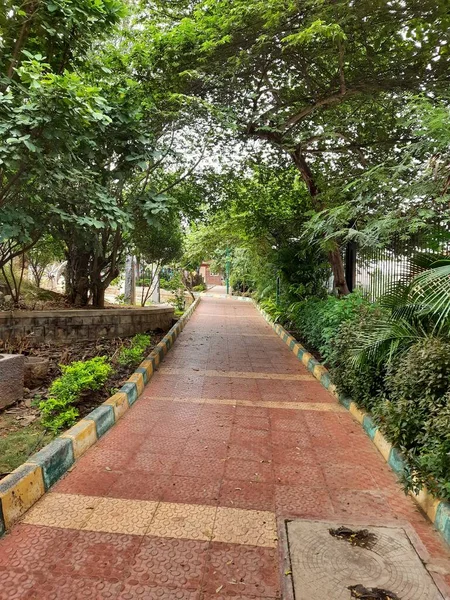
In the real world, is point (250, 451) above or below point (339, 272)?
below

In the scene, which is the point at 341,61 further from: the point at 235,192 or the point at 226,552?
the point at 226,552

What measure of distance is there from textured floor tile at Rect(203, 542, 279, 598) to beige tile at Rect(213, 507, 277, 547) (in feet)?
0.18

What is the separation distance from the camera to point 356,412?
4.36 m

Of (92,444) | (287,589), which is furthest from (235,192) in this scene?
(287,589)

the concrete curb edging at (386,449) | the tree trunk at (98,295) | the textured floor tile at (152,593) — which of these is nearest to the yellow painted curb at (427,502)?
the concrete curb edging at (386,449)

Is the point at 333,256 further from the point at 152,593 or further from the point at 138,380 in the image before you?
the point at 152,593

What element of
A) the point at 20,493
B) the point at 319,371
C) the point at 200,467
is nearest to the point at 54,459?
the point at 20,493

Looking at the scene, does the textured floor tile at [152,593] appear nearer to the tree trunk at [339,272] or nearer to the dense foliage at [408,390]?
the dense foliage at [408,390]

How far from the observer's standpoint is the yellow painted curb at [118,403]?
413cm

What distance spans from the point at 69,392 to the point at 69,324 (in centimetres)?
403

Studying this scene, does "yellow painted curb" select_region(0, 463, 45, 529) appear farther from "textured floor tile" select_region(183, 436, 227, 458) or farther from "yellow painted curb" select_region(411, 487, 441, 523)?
"yellow painted curb" select_region(411, 487, 441, 523)

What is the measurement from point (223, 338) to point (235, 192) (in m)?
3.80

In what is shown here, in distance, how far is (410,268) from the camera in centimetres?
430

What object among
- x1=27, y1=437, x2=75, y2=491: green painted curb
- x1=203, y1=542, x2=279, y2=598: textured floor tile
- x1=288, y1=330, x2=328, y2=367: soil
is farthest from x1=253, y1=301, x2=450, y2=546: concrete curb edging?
x1=27, y1=437, x2=75, y2=491: green painted curb
